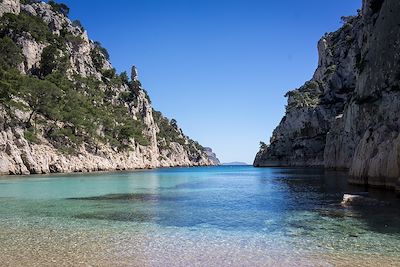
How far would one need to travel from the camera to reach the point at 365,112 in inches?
1762

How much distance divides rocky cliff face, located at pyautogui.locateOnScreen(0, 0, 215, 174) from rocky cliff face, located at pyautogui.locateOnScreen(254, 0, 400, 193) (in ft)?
146

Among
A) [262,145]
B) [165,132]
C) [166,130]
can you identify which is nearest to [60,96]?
[165,132]

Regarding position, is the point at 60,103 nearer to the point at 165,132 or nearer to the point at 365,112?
the point at 365,112

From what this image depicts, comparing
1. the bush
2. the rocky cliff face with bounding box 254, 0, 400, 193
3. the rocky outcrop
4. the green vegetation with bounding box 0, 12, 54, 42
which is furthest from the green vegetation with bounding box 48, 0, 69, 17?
the rocky cliff face with bounding box 254, 0, 400, 193

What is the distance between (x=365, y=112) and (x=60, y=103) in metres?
55.4

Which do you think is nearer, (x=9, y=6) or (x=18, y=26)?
(x=18, y=26)

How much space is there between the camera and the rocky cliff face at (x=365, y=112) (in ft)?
87.5

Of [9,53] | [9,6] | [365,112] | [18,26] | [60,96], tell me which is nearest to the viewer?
[365,112]

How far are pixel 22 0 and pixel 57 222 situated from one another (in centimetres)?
9757

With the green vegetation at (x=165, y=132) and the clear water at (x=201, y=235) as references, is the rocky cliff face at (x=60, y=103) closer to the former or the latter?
the green vegetation at (x=165, y=132)

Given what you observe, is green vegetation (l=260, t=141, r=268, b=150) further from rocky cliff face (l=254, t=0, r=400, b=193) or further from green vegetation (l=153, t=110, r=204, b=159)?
rocky cliff face (l=254, t=0, r=400, b=193)

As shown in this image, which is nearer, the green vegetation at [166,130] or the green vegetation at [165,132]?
the green vegetation at [165,132]

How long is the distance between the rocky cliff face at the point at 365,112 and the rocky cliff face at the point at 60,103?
146 feet

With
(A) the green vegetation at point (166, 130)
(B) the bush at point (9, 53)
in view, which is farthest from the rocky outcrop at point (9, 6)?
(A) the green vegetation at point (166, 130)
